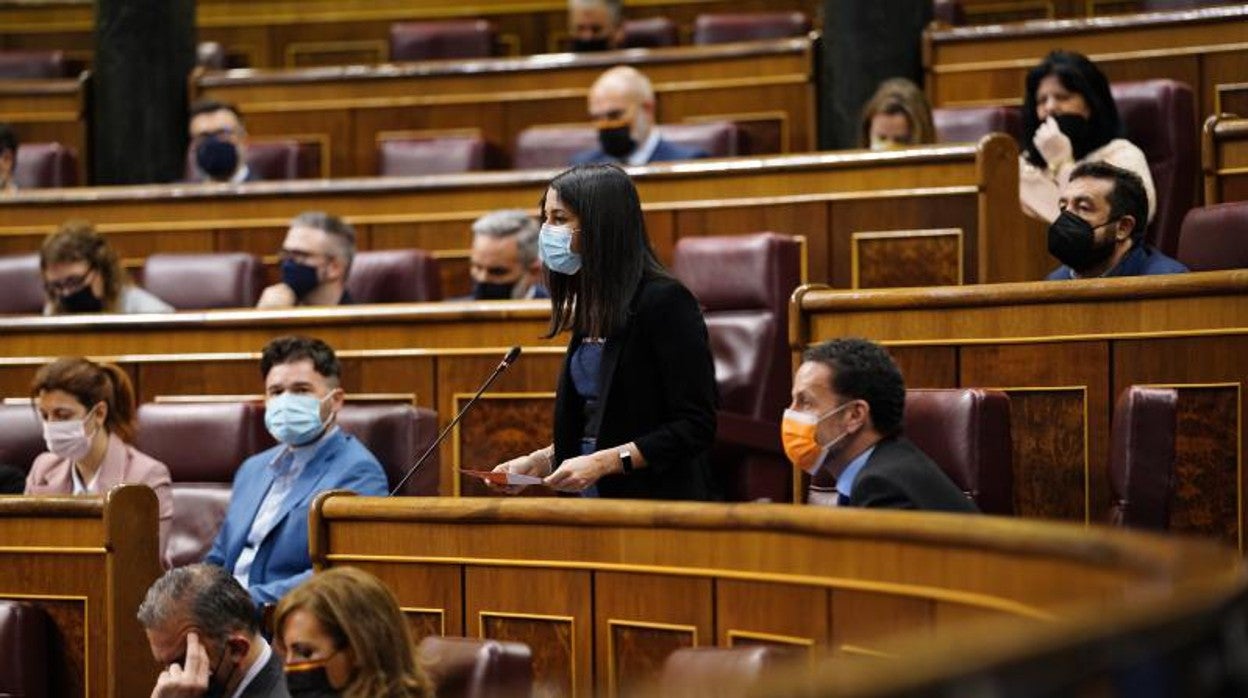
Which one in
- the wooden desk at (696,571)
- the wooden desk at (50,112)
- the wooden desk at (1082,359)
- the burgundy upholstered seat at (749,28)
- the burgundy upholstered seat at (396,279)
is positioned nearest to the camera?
→ the wooden desk at (696,571)

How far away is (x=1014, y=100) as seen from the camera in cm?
258

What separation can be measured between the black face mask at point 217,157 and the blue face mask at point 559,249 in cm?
130

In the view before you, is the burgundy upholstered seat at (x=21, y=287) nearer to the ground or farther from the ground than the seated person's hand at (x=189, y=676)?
farther from the ground

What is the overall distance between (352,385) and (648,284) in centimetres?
65

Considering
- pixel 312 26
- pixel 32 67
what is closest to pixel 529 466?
pixel 32 67

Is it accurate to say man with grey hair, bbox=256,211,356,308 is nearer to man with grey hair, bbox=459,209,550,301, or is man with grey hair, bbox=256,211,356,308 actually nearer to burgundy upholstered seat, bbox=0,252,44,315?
man with grey hair, bbox=459,209,550,301

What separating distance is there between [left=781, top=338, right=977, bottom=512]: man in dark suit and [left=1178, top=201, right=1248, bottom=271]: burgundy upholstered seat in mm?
Answer: 540

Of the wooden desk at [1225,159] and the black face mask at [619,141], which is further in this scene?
the black face mask at [619,141]

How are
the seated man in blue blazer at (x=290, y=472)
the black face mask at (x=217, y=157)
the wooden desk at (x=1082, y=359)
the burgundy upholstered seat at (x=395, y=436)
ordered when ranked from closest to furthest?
the wooden desk at (x=1082, y=359)
the seated man in blue blazer at (x=290, y=472)
the burgundy upholstered seat at (x=395, y=436)
the black face mask at (x=217, y=157)

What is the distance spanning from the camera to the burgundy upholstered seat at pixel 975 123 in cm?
242

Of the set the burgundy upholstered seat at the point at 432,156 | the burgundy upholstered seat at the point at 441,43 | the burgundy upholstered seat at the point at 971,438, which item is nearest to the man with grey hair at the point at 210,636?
the burgundy upholstered seat at the point at 971,438

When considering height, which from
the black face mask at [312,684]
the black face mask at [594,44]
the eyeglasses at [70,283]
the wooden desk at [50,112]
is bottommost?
the black face mask at [312,684]

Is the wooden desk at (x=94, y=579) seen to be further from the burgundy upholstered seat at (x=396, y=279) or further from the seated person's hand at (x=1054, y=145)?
the seated person's hand at (x=1054, y=145)

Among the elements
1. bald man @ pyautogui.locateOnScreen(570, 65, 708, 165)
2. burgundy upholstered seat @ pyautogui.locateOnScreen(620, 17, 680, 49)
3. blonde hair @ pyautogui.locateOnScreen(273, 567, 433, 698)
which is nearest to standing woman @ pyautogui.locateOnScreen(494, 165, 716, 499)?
blonde hair @ pyautogui.locateOnScreen(273, 567, 433, 698)
